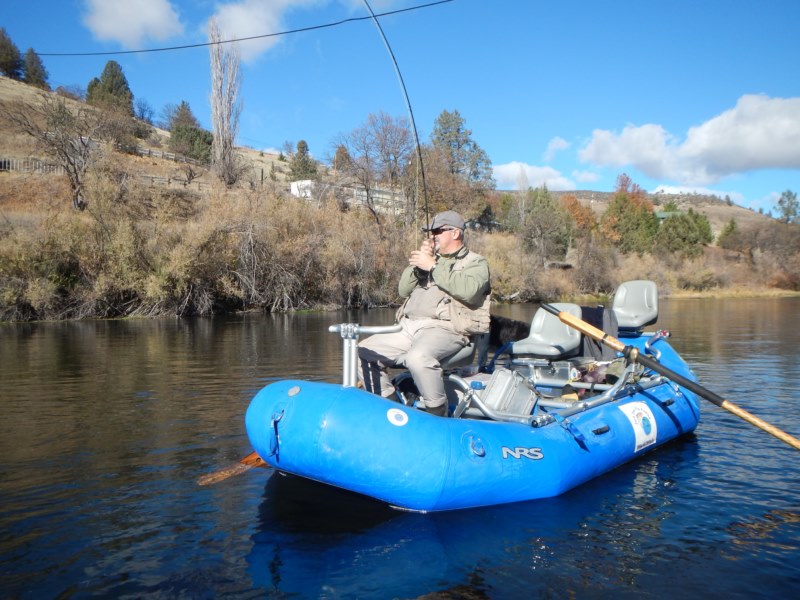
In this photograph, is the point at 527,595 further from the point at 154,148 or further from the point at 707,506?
the point at 154,148

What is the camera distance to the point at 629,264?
54.5 metres

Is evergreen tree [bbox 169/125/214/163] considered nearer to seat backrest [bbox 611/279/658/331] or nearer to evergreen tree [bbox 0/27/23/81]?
evergreen tree [bbox 0/27/23/81]

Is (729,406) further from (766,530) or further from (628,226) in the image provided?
(628,226)

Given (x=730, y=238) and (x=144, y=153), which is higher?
(x=144, y=153)

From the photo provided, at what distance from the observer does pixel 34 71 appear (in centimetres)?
6869

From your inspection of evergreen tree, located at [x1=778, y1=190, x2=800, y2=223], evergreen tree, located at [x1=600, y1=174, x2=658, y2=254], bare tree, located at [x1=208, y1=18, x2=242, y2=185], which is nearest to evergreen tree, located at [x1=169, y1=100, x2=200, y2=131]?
bare tree, located at [x1=208, y1=18, x2=242, y2=185]

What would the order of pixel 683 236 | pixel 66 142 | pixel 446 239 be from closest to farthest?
pixel 446 239 < pixel 66 142 < pixel 683 236

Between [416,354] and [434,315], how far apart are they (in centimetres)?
47

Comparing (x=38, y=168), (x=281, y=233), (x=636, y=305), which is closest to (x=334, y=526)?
(x=636, y=305)

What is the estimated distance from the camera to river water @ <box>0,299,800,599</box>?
3715 millimetres

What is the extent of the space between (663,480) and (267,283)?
26.8 meters

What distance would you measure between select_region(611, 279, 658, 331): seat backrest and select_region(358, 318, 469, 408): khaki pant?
346 cm

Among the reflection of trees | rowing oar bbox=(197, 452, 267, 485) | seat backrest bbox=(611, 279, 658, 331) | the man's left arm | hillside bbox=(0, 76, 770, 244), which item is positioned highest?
hillside bbox=(0, 76, 770, 244)

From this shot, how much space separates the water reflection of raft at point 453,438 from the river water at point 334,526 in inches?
9.3
